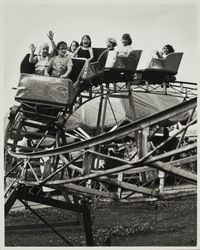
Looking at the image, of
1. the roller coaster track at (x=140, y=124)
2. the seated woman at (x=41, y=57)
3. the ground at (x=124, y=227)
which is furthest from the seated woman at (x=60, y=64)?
the ground at (x=124, y=227)

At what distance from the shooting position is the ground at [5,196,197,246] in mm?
9266

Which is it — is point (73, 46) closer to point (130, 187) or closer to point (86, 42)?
point (86, 42)

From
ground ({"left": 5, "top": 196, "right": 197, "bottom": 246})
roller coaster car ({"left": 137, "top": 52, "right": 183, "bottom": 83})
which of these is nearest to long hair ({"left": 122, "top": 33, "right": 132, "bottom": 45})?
roller coaster car ({"left": 137, "top": 52, "right": 183, "bottom": 83})

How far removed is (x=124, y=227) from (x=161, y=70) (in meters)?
3.34

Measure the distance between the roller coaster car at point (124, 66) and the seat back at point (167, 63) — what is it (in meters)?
0.50

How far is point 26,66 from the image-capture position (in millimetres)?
9102

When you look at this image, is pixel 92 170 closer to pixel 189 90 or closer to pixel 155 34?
pixel 155 34

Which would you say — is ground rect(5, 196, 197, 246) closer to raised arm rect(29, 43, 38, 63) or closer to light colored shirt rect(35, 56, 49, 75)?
light colored shirt rect(35, 56, 49, 75)

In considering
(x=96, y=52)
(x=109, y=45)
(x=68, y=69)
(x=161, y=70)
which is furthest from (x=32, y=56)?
(x=161, y=70)

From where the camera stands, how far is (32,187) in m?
8.30

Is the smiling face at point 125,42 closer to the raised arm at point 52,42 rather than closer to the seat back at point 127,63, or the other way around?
the seat back at point 127,63

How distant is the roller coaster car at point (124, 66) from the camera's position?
9758mm

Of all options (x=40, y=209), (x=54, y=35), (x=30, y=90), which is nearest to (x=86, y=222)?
(x=30, y=90)

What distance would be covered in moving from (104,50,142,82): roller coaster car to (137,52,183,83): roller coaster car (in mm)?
501
